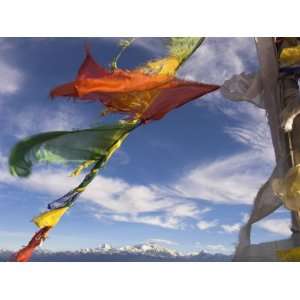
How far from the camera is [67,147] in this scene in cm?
277

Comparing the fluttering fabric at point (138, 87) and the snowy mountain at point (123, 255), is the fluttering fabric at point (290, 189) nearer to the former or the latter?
the snowy mountain at point (123, 255)

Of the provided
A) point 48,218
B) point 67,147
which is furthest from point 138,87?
point 48,218

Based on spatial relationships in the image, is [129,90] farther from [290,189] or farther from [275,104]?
[290,189]

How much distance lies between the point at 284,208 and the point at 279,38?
0.78 metres

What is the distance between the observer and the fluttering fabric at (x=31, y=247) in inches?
106

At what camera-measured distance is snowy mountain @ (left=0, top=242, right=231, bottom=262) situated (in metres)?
2.69

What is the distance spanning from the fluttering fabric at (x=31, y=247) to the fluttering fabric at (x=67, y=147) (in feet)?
0.94

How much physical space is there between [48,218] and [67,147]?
1.15 feet

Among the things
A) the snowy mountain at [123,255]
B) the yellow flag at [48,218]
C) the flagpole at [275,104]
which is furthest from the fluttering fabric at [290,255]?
the yellow flag at [48,218]

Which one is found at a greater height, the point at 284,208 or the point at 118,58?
the point at 118,58

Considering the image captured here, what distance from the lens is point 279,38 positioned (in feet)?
8.95
